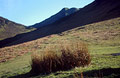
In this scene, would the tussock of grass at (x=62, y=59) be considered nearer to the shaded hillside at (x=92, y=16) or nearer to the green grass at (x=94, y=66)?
the green grass at (x=94, y=66)

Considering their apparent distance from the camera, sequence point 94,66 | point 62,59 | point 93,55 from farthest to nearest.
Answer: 1. point 93,55
2. point 62,59
3. point 94,66

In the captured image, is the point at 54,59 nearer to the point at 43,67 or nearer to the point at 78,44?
the point at 43,67

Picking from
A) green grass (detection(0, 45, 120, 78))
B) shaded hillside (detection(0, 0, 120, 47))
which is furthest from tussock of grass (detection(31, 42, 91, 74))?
shaded hillside (detection(0, 0, 120, 47))

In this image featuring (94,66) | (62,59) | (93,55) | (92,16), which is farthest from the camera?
(92,16)

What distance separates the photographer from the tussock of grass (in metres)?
9.66

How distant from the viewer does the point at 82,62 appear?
9711 millimetres

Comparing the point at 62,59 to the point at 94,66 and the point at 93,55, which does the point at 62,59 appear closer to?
the point at 94,66

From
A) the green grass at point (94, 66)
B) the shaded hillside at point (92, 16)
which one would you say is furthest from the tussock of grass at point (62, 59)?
the shaded hillside at point (92, 16)

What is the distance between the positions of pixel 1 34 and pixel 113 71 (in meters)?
177

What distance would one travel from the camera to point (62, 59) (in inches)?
390

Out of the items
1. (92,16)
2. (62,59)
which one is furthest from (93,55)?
(92,16)

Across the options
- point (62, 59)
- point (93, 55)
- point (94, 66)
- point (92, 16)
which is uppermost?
point (92, 16)

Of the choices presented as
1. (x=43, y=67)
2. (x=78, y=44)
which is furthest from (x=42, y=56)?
(x=78, y=44)

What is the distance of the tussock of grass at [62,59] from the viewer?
9.66m
